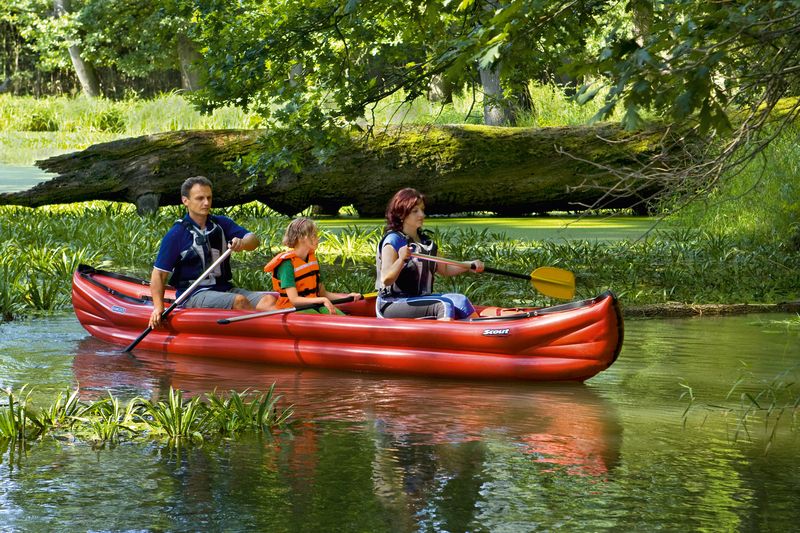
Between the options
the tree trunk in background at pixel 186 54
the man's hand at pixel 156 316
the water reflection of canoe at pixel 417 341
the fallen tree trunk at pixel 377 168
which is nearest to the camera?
the water reflection of canoe at pixel 417 341

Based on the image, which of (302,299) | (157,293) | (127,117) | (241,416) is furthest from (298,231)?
(127,117)

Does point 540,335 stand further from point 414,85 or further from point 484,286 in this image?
point 414,85

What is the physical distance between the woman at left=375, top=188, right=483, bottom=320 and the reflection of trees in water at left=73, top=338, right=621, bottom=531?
0.55 meters

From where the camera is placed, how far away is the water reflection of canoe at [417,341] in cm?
720

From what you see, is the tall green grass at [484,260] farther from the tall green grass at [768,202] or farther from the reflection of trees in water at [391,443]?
→ the reflection of trees in water at [391,443]

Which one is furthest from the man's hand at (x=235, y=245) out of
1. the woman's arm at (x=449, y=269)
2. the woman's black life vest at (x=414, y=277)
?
the woman's arm at (x=449, y=269)

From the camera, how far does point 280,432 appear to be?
5863 millimetres

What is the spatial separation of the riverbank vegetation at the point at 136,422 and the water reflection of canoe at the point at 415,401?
0.99ft

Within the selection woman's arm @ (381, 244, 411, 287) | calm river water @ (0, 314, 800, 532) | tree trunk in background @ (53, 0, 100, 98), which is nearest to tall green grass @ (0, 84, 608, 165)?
tree trunk in background @ (53, 0, 100, 98)

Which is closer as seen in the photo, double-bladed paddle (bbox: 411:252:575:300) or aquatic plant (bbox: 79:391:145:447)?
aquatic plant (bbox: 79:391:145:447)

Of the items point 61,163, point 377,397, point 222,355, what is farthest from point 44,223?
point 377,397

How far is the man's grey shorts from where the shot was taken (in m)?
8.54

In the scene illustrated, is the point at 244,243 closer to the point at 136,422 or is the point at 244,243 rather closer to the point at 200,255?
the point at 200,255

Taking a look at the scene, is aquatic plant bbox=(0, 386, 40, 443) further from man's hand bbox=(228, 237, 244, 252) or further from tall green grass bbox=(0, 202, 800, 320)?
tall green grass bbox=(0, 202, 800, 320)
